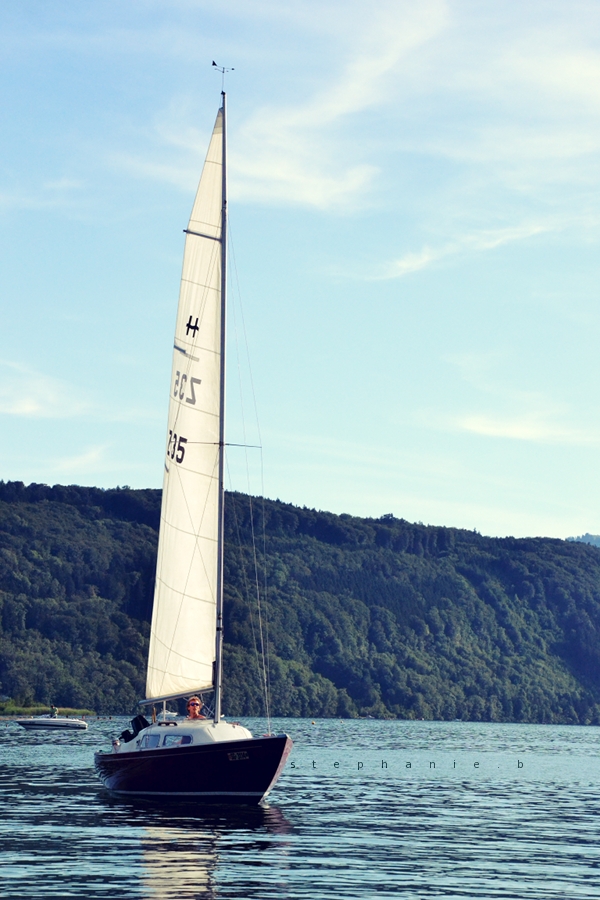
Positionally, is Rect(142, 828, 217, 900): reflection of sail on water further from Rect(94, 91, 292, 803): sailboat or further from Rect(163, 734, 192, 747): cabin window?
Rect(94, 91, 292, 803): sailboat

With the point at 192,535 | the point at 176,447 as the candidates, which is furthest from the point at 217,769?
the point at 176,447

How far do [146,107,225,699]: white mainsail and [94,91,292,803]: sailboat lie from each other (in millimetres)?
37

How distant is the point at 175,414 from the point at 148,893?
79.3 feet

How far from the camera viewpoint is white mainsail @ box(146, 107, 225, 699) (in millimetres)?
48438

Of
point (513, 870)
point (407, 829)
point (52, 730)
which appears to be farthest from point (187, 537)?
point (52, 730)

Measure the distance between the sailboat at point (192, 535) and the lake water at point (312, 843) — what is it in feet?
5.63

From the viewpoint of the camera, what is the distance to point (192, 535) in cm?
4916

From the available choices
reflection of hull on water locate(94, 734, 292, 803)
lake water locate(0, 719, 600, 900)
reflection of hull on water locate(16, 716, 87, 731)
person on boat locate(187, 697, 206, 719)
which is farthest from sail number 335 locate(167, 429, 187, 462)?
reflection of hull on water locate(16, 716, 87, 731)

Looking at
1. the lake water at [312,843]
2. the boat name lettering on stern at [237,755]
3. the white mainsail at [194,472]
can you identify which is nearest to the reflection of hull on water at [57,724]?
the lake water at [312,843]

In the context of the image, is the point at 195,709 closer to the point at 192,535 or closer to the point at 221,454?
the point at 192,535

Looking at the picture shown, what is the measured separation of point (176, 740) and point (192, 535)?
7.47m

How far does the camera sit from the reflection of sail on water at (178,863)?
95.8 ft

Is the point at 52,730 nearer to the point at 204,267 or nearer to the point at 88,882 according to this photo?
the point at 204,267

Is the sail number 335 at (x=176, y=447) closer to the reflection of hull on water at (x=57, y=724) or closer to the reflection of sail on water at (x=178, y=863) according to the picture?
the reflection of sail on water at (x=178, y=863)
